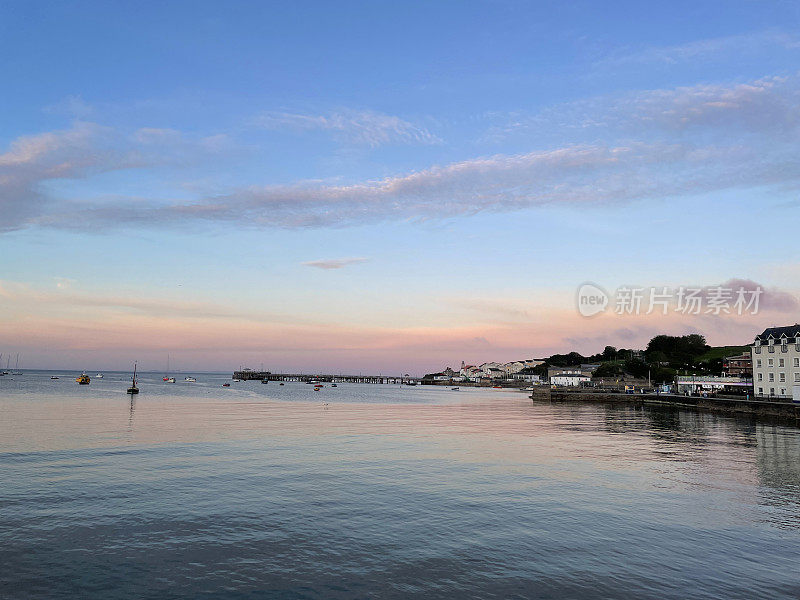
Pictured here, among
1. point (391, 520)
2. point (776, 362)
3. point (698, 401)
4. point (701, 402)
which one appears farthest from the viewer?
point (698, 401)

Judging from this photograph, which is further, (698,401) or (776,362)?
(698,401)

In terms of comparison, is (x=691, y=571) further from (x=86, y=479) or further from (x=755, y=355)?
(x=755, y=355)

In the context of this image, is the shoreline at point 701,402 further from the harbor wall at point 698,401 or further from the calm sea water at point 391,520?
the calm sea water at point 391,520

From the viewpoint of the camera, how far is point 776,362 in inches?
3834

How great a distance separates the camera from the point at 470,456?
4612 centimetres

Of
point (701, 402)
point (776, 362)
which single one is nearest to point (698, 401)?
point (701, 402)

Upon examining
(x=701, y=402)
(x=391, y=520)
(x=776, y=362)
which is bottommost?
(x=701, y=402)

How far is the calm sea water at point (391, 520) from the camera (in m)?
18.2

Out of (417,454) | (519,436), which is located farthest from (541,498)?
(519,436)

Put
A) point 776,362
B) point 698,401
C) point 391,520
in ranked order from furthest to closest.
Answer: point 698,401 < point 776,362 < point 391,520

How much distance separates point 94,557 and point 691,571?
2278 centimetres

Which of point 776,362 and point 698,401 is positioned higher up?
point 776,362

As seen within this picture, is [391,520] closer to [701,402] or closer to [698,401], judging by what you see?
[701,402]

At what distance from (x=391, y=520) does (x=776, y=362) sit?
101270 millimetres
